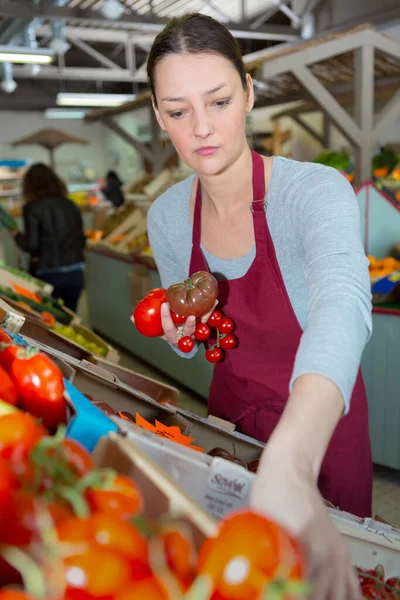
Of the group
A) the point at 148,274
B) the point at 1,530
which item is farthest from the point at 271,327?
the point at 148,274

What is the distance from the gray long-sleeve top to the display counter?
7.43 ft

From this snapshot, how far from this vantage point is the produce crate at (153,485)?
0.64 metres

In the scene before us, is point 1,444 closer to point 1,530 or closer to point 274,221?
point 1,530

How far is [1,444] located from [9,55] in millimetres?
8419

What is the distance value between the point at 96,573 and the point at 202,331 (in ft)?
4.24

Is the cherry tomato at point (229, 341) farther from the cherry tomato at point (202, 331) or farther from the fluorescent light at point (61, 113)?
the fluorescent light at point (61, 113)

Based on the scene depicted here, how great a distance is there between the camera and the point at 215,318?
1745 mm

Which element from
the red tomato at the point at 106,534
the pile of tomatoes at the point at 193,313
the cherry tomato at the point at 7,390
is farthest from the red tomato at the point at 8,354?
the pile of tomatoes at the point at 193,313

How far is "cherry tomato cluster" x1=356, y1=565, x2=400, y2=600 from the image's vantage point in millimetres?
931

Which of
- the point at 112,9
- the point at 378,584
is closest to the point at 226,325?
the point at 378,584

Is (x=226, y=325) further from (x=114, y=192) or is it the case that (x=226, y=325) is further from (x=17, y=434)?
(x=114, y=192)

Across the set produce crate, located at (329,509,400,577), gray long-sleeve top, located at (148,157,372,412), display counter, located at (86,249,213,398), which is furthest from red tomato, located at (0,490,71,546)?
display counter, located at (86,249,213,398)

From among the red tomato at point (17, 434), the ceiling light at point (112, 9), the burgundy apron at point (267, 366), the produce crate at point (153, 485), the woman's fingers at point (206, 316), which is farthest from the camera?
the ceiling light at point (112, 9)

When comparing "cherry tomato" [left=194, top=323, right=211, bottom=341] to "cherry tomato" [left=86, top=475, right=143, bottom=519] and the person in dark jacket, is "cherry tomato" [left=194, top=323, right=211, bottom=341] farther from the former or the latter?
the person in dark jacket
